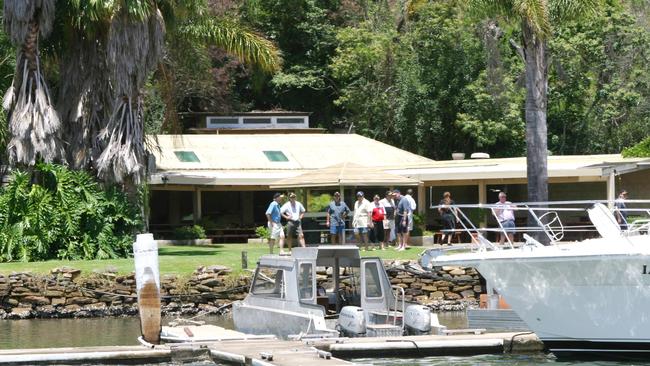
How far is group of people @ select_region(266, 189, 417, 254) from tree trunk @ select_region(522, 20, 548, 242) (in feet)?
10.8

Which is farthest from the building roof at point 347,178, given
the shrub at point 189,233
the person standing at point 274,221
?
the shrub at point 189,233

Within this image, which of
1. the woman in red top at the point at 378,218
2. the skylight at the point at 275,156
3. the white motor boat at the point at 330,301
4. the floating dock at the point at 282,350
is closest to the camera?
the floating dock at the point at 282,350

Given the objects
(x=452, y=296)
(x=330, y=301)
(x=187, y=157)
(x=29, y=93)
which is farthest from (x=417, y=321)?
(x=187, y=157)

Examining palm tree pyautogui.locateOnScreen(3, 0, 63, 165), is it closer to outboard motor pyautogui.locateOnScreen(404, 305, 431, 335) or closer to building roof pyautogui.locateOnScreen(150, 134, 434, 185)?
building roof pyautogui.locateOnScreen(150, 134, 434, 185)

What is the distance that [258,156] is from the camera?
41.2 m

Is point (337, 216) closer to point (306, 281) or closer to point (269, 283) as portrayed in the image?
point (269, 283)

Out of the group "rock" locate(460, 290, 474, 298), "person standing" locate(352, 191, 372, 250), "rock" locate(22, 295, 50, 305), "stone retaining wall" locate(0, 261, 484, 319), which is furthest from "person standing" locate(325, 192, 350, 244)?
"rock" locate(22, 295, 50, 305)

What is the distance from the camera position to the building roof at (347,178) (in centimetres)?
3397

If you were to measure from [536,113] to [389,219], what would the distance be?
4.58m

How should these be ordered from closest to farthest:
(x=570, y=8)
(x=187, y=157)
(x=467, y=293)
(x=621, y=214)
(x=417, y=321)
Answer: (x=417, y=321), (x=621, y=214), (x=467, y=293), (x=570, y=8), (x=187, y=157)

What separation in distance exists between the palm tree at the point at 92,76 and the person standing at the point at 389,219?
6.12m

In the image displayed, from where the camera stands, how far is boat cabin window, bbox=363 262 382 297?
68.7 feet

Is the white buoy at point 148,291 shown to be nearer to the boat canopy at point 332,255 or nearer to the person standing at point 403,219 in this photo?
the boat canopy at point 332,255

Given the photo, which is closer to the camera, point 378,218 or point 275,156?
point 378,218
